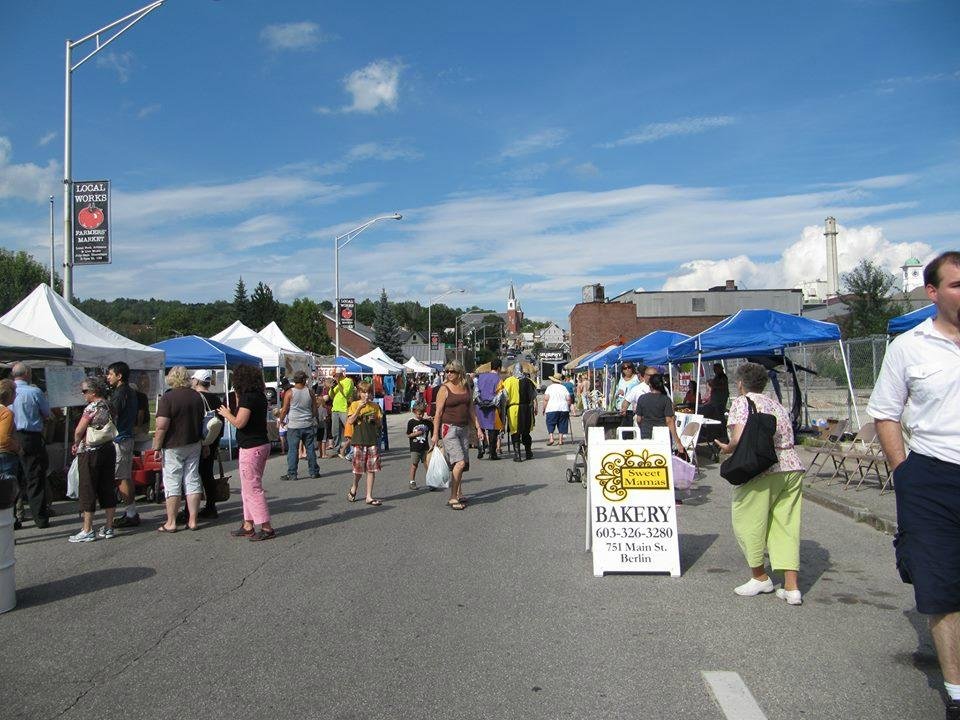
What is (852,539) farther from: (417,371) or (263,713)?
(417,371)

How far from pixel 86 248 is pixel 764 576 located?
46.8 feet

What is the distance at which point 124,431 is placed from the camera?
9.36 meters

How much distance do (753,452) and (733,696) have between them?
2.08 metres

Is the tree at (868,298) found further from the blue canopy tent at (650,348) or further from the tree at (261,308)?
the tree at (261,308)

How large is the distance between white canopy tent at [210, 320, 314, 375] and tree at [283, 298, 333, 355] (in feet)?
200

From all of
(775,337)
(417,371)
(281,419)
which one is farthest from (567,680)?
(417,371)

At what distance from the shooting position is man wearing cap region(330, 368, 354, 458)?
16.8 m

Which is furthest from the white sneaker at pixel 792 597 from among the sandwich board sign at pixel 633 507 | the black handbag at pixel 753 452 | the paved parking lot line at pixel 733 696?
the paved parking lot line at pixel 733 696

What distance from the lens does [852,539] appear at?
8.02 metres

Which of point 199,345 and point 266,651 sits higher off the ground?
point 199,345

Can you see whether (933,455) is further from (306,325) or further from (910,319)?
(306,325)

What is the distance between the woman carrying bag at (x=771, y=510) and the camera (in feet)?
18.9

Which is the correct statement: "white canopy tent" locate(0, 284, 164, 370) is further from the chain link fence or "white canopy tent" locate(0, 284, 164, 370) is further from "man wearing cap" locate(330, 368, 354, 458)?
the chain link fence

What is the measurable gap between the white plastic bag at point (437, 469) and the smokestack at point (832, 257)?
84.6 metres
